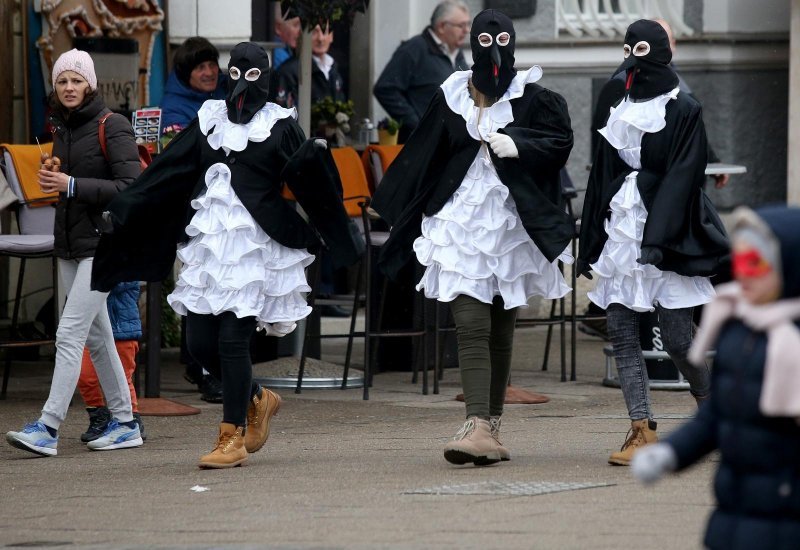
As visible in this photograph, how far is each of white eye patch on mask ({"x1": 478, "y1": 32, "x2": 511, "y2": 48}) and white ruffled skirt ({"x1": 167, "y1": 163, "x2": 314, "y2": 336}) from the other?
3.87ft

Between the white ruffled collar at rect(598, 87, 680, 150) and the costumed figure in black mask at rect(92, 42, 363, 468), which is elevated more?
the white ruffled collar at rect(598, 87, 680, 150)

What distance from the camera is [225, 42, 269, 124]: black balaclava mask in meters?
7.41

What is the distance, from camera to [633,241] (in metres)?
7.21

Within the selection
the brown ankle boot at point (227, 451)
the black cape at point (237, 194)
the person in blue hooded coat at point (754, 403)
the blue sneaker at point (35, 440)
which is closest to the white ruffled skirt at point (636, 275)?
the black cape at point (237, 194)

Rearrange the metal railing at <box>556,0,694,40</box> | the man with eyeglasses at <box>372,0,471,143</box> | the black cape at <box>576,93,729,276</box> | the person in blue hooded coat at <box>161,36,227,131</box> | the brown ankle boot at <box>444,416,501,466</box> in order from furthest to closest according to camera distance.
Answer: the metal railing at <box>556,0,694,40</box>, the man with eyeglasses at <box>372,0,471,143</box>, the person in blue hooded coat at <box>161,36,227,131</box>, the brown ankle boot at <box>444,416,501,466</box>, the black cape at <box>576,93,729,276</box>

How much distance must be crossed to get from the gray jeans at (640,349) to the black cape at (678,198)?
218mm

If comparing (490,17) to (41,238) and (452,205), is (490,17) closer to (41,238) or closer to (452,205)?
(452,205)

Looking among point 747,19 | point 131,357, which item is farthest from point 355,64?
point 131,357

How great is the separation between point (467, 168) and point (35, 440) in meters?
2.32

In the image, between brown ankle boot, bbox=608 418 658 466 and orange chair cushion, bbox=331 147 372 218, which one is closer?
brown ankle boot, bbox=608 418 658 466

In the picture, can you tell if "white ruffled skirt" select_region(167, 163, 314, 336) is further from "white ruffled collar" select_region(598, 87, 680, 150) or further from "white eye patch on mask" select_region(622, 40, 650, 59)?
"white eye patch on mask" select_region(622, 40, 650, 59)

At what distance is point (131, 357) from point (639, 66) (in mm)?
2936

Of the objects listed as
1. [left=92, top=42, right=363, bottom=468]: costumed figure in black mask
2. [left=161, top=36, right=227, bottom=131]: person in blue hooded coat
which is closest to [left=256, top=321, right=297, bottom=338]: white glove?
[left=92, top=42, right=363, bottom=468]: costumed figure in black mask

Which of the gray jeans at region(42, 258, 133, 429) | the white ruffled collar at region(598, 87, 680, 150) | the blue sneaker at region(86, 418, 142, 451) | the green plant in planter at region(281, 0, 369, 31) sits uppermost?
the green plant in planter at region(281, 0, 369, 31)
